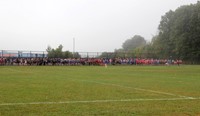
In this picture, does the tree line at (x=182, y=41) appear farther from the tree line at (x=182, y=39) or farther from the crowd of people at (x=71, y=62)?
the crowd of people at (x=71, y=62)

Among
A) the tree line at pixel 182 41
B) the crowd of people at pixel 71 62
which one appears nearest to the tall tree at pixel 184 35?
the tree line at pixel 182 41

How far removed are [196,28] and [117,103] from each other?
227 ft

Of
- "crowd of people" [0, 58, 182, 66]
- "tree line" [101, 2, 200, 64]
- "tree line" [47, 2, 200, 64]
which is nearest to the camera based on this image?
"crowd of people" [0, 58, 182, 66]

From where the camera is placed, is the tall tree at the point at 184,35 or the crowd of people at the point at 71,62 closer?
the crowd of people at the point at 71,62

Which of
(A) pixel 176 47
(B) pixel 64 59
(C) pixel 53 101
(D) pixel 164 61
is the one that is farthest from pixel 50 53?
(C) pixel 53 101

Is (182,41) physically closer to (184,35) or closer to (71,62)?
(184,35)

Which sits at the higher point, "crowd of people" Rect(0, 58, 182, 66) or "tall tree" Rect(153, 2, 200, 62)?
"tall tree" Rect(153, 2, 200, 62)

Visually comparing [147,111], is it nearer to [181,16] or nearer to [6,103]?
[6,103]

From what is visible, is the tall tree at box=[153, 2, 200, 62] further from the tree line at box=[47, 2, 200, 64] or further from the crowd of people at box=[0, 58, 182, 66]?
the crowd of people at box=[0, 58, 182, 66]

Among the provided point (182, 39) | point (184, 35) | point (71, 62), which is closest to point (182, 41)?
point (182, 39)

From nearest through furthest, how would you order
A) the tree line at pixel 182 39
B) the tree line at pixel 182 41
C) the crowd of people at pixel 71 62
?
1. the crowd of people at pixel 71 62
2. the tree line at pixel 182 41
3. the tree line at pixel 182 39

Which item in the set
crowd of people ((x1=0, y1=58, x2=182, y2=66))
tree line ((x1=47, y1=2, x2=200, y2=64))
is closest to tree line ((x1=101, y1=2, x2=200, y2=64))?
tree line ((x1=47, y1=2, x2=200, y2=64))

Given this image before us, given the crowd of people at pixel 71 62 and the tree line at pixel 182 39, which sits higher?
the tree line at pixel 182 39

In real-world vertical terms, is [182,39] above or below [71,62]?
above
